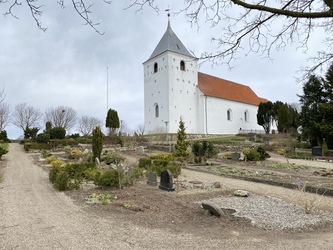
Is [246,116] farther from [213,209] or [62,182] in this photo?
[213,209]

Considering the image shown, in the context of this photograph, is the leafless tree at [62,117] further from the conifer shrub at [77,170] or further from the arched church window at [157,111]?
the conifer shrub at [77,170]

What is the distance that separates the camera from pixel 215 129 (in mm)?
36219

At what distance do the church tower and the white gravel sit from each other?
84.9 feet

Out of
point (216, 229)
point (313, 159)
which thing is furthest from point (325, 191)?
point (313, 159)

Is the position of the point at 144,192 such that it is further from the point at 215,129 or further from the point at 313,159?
the point at 215,129

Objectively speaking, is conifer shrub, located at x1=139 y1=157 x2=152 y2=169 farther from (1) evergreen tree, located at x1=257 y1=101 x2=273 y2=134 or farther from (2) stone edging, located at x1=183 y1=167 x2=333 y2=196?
(1) evergreen tree, located at x1=257 y1=101 x2=273 y2=134

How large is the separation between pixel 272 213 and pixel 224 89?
3723 cm

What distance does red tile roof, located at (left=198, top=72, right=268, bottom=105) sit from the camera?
37.7m

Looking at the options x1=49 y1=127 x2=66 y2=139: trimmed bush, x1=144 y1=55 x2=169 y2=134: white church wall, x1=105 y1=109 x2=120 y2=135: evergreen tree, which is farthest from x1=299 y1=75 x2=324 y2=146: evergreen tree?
x1=49 y1=127 x2=66 y2=139: trimmed bush

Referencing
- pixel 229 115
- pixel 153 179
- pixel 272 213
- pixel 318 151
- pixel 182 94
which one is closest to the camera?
pixel 272 213

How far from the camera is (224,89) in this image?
40.7 m

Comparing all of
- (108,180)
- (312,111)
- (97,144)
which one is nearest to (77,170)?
(108,180)

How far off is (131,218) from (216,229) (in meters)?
1.45

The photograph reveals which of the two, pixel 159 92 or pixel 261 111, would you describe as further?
pixel 261 111
